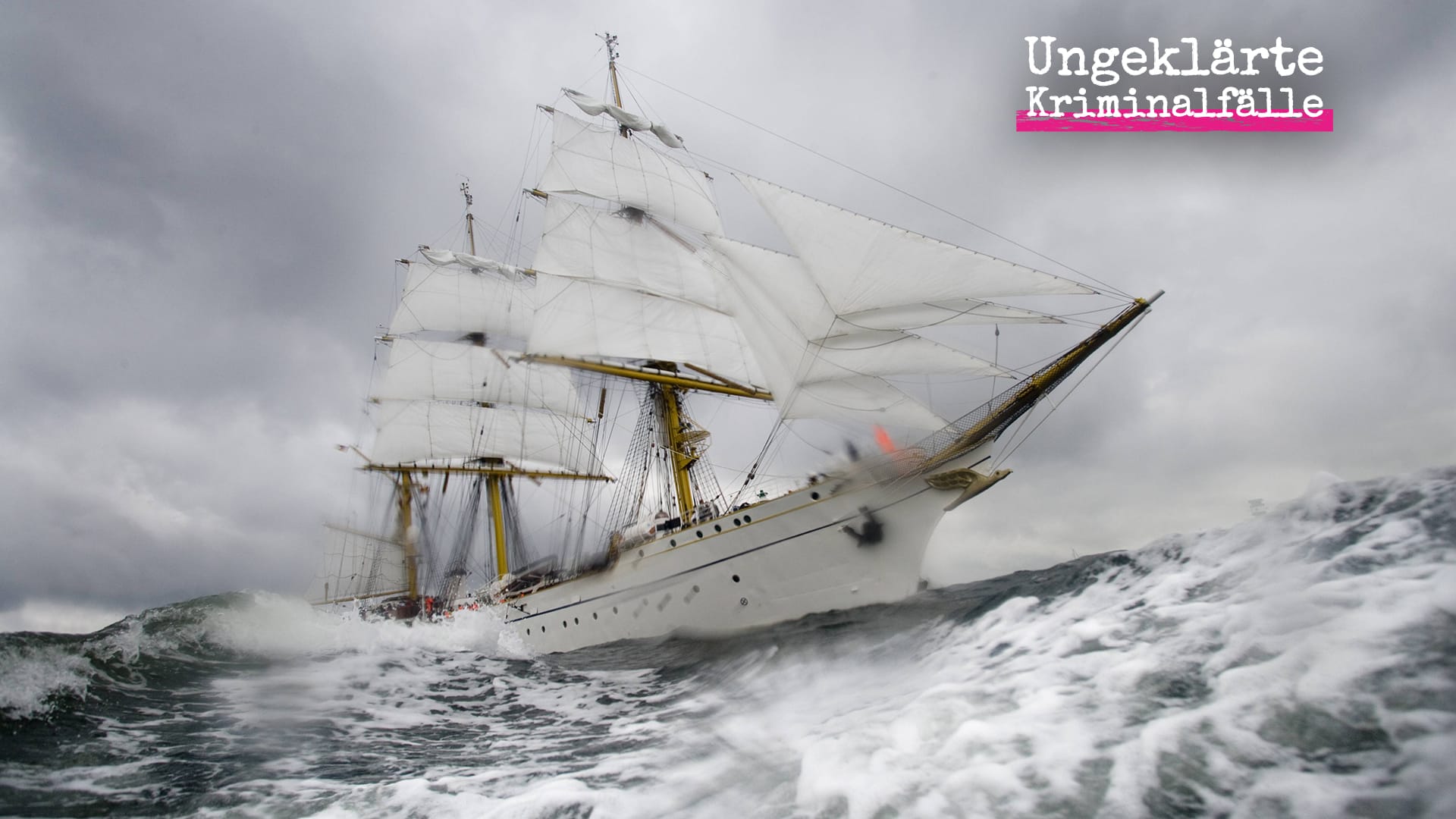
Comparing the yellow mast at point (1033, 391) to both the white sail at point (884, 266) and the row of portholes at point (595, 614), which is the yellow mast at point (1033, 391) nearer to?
the white sail at point (884, 266)

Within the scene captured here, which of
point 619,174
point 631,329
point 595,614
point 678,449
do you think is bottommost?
point 595,614

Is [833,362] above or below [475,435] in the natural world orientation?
below

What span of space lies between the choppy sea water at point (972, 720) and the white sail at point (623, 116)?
28.6 m

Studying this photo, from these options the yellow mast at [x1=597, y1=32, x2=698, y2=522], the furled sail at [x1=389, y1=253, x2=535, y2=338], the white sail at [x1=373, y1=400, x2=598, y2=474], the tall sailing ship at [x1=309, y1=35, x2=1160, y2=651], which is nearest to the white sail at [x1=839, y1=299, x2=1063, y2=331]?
the tall sailing ship at [x1=309, y1=35, x2=1160, y2=651]

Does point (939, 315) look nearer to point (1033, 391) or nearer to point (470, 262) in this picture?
point (1033, 391)

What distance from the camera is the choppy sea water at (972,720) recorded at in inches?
109

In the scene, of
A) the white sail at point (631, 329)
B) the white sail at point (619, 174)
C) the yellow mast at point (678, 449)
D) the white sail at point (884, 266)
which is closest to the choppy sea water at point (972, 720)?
the white sail at point (884, 266)

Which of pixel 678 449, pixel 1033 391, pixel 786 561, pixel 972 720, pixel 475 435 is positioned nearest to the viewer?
pixel 972 720

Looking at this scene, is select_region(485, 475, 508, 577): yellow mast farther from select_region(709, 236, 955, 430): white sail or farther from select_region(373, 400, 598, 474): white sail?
select_region(709, 236, 955, 430): white sail

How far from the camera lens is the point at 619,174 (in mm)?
30500

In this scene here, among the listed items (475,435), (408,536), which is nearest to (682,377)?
(475,435)

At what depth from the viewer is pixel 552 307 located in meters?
27.8

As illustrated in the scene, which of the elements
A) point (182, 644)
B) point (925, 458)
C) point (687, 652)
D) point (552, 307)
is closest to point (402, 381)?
point (552, 307)

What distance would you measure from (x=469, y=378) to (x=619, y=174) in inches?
823
